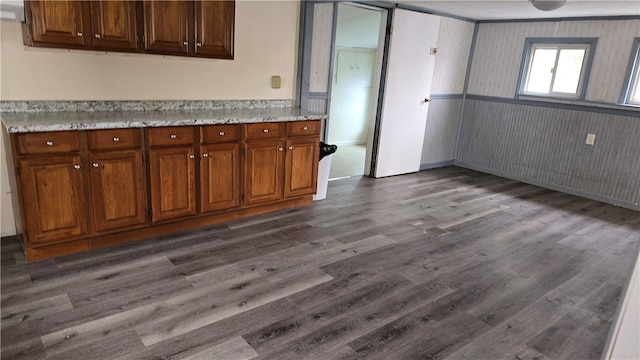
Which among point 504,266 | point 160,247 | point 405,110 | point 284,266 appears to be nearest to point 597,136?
point 405,110

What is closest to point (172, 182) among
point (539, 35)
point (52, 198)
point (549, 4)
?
point (52, 198)

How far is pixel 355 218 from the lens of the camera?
388 centimetres

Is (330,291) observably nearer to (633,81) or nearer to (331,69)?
(331,69)

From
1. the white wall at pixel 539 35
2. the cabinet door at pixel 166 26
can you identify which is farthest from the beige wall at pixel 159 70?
the white wall at pixel 539 35

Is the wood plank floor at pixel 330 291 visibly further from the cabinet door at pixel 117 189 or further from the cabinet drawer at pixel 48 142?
the cabinet drawer at pixel 48 142

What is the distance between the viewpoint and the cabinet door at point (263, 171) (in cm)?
357

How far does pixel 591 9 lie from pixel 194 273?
4.42 metres

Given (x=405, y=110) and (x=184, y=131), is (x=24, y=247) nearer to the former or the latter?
(x=184, y=131)

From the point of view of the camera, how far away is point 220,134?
3.30 m

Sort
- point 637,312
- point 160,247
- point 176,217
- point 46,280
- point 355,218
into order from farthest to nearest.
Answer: point 355,218
point 176,217
point 160,247
point 46,280
point 637,312

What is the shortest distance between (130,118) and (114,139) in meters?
0.21

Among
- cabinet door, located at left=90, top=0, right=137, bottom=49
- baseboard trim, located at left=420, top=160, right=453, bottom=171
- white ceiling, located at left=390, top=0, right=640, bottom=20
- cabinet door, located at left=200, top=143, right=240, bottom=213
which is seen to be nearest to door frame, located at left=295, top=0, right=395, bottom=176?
white ceiling, located at left=390, top=0, right=640, bottom=20

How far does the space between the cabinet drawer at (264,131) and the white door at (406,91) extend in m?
1.85

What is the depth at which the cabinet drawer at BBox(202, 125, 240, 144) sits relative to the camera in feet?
10.6
